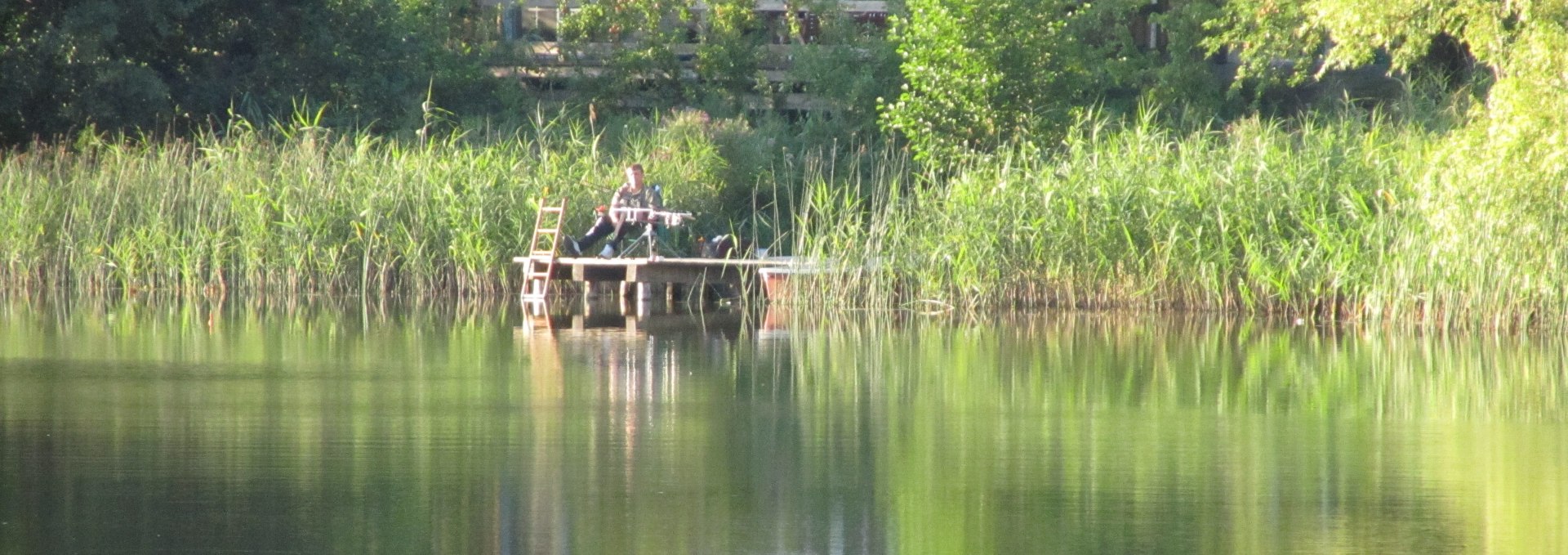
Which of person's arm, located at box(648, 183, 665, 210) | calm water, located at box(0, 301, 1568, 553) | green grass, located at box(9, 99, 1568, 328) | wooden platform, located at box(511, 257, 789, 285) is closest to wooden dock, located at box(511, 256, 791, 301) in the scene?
wooden platform, located at box(511, 257, 789, 285)

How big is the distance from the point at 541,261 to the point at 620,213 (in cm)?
91

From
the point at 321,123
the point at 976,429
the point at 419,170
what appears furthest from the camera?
the point at 321,123

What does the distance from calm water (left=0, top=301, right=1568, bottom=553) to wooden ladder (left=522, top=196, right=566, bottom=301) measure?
442cm

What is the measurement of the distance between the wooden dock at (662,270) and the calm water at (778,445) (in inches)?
182

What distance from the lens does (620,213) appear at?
827 inches

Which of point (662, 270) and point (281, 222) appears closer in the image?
point (662, 270)

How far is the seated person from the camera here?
826 inches

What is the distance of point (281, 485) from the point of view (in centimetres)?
843

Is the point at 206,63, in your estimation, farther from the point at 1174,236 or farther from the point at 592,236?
the point at 1174,236

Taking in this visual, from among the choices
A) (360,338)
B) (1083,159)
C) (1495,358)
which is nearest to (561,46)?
(1083,159)

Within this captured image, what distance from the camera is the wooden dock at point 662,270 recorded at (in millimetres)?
20922

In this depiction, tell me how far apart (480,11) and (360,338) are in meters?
16.9

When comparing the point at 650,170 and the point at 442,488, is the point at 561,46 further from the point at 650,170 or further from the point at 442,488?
the point at 442,488

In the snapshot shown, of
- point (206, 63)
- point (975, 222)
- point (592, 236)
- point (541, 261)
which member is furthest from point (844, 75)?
point (975, 222)
